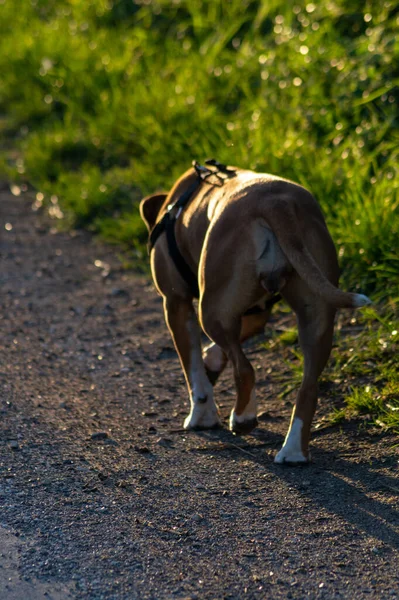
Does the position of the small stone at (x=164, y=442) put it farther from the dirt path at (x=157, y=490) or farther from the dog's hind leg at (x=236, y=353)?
the dog's hind leg at (x=236, y=353)

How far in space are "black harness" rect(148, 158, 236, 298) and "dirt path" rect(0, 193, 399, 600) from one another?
2.33 ft

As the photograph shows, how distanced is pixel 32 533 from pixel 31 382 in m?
1.73

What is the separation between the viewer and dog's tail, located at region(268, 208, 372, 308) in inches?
151

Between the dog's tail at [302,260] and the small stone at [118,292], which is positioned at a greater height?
the dog's tail at [302,260]

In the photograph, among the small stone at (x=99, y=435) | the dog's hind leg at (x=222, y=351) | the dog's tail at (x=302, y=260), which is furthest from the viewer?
the dog's hind leg at (x=222, y=351)

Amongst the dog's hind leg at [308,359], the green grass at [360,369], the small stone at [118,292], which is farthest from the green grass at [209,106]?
the dog's hind leg at [308,359]

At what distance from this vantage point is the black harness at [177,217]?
4777 millimetres

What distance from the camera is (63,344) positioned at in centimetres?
591

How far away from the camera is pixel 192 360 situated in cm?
482

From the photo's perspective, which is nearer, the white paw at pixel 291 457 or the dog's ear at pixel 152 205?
the white paw at pixel 291 457

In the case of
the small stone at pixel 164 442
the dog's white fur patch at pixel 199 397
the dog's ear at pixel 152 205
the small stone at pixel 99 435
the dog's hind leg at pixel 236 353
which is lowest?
the small stone at pixel 99 435

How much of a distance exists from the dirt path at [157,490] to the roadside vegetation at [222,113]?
599 millimetres

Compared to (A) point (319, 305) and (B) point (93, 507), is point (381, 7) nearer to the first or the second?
(A) point (319, 305)

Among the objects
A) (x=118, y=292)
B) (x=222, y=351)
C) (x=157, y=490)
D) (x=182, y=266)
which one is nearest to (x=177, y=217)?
(x=182, y=266)
